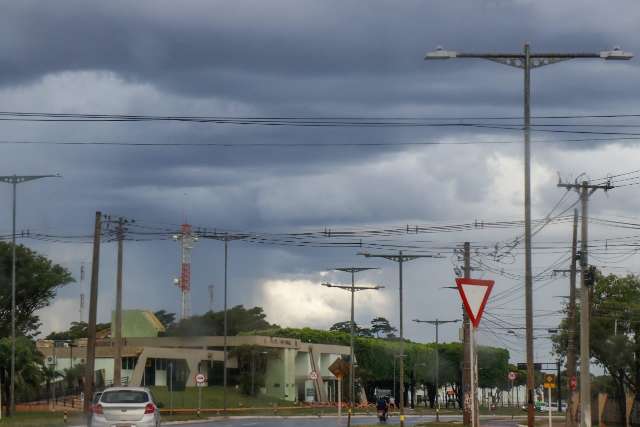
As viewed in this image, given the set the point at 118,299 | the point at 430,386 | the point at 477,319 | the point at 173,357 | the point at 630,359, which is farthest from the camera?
the point at 430,386

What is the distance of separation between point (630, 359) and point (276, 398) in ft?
163

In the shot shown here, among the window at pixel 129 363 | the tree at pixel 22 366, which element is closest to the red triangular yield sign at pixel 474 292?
the tree at pixel 22 366

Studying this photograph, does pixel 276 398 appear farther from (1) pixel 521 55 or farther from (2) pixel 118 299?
(1) pixel 521 55

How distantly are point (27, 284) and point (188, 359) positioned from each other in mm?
20447

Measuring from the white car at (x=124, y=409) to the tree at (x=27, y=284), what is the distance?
203ft

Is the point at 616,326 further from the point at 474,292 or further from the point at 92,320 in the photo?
the point at 474,292

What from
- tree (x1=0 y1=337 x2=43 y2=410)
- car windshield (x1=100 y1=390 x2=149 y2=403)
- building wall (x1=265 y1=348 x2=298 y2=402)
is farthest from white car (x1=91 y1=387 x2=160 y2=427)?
building wall (x1=265 y1=348 x2=298 y2=402)

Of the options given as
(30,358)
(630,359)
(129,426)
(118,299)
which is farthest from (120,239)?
(129,426)

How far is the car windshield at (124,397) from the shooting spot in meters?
32.3

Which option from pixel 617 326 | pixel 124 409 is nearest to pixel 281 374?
pixel 617 326

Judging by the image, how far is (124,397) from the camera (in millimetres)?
32375

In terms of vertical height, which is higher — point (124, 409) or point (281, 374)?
point (281, 374)

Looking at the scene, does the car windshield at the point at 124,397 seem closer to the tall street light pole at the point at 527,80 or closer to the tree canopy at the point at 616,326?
the tall street light pole at the point at 527,80

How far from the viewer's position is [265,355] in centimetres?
11594
